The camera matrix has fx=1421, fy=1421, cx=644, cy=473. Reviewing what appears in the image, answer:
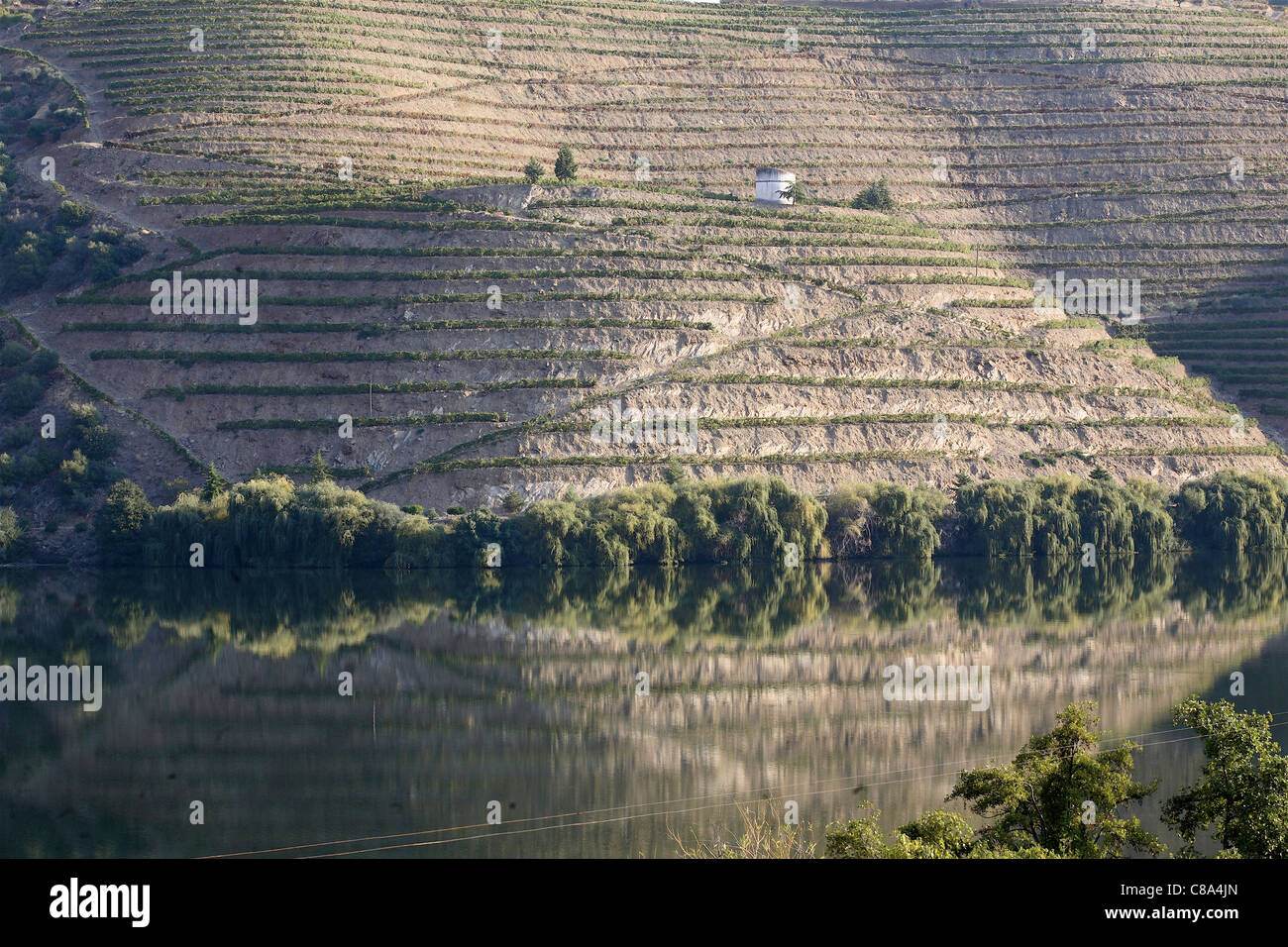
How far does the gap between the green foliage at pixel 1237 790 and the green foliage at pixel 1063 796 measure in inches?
30.5

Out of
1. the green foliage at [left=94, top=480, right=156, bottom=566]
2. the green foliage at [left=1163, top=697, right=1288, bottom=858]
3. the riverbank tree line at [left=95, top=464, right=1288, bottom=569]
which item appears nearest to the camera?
the green foliage at [left=1163, top=697, right=1288, bottom=858]

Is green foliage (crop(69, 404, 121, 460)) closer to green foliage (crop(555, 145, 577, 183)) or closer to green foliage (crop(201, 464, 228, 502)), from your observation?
green foliage (crop(201, 464, 228, 502))

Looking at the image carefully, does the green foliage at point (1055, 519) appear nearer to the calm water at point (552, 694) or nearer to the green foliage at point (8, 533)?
the calm water at point (552, 694)

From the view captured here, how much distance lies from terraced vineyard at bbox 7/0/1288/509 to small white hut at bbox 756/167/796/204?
41.5 inches

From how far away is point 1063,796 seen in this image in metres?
20.6

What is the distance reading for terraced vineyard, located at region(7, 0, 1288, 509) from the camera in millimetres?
70938

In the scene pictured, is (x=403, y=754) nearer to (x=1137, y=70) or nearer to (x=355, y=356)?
(x=355, y=356)

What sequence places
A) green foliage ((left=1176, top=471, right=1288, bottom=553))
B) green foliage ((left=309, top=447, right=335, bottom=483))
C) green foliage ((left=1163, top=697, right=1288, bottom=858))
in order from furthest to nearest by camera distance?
green foliage ((left=1176, top=471, right=1288, bottom=553)), green foliage ((left=309, top=447, right=335, bottom=483)), green foliage ((left=1163, top=697, right=1288, bottom=858))

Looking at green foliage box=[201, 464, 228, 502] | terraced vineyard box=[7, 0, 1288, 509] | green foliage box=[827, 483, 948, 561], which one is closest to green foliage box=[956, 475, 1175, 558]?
Answer: green foliage box=[827, 483, 948, 561]

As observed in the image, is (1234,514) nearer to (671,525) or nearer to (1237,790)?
(671,525)

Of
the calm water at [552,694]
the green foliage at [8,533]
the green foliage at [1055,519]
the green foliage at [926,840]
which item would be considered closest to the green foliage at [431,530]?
the calm water at [552,694]

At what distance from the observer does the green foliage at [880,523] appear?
220ft

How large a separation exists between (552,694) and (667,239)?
151 ft
